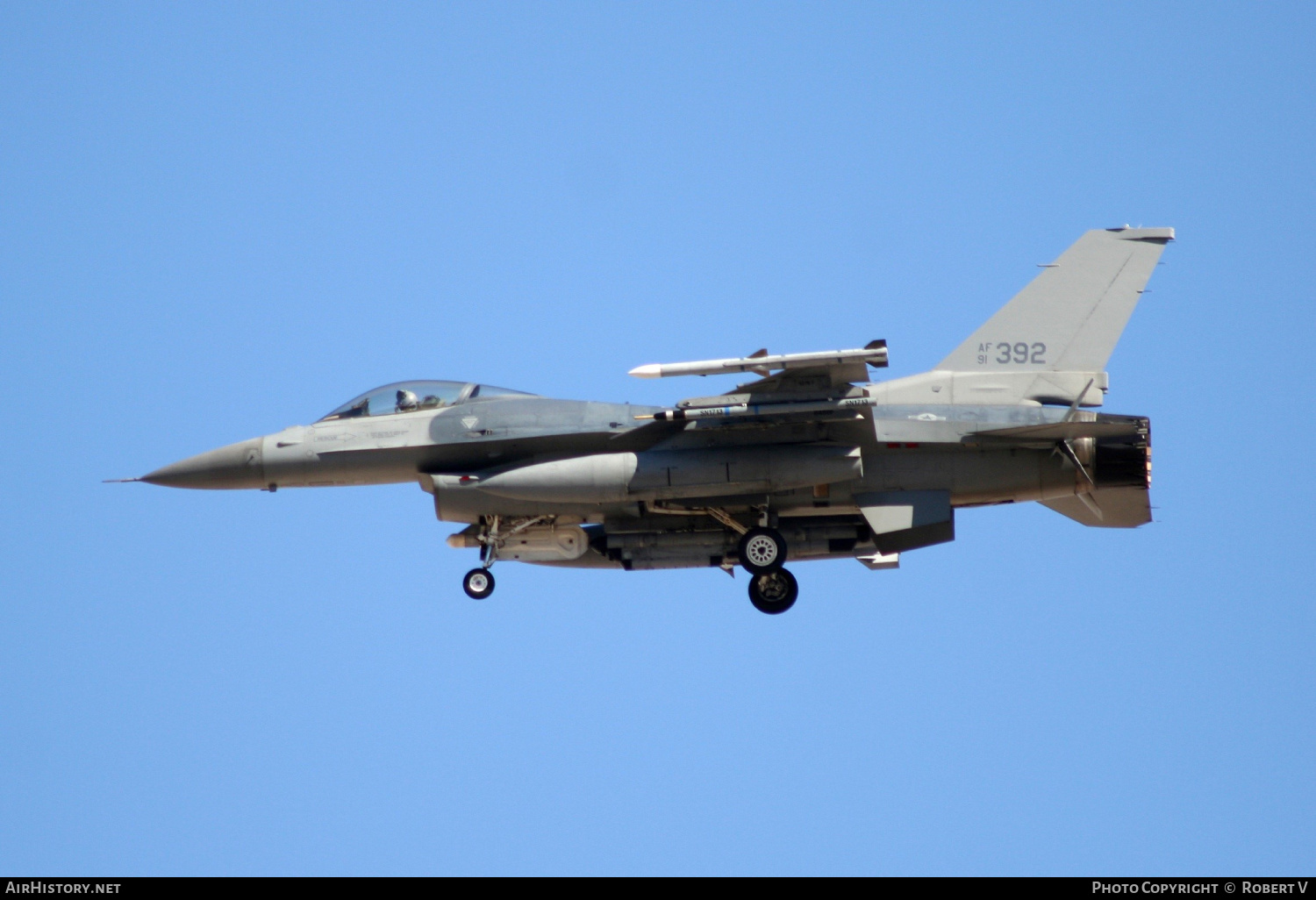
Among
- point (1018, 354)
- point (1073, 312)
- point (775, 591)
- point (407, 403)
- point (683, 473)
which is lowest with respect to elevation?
point (775, 591)

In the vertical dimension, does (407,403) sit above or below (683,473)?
above

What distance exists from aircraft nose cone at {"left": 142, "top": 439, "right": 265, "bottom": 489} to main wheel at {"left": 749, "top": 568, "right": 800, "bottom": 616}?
19.8ft

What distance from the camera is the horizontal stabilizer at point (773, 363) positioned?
16719 mm

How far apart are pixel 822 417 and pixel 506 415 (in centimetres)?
372

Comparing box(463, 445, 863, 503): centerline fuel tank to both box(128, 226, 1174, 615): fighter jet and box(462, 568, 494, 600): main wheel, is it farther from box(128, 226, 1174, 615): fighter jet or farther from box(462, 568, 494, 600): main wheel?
box(462, 568, 494, 600): main wheel

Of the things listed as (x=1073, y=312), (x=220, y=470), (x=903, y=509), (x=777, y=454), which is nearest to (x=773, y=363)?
(x=777, y=454)

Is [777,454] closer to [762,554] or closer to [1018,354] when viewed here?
[762,554]

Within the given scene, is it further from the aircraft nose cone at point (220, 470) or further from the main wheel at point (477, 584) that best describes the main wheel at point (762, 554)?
the aircraft nose cone at point (220, 470)

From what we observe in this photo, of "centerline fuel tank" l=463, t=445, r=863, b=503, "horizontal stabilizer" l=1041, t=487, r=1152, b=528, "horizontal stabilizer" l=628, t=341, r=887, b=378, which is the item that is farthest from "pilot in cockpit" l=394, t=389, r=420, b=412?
"horizontal stabilizer" l=1041, t=487, r=1152, b=528

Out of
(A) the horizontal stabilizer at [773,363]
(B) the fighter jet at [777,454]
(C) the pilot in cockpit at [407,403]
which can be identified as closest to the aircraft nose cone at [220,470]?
(B) the fighter jet at [777,454]

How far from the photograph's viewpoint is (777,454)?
61.7 feet

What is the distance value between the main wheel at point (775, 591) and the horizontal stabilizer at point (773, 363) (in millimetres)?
3021

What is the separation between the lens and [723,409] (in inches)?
716

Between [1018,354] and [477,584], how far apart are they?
692 centimetres
